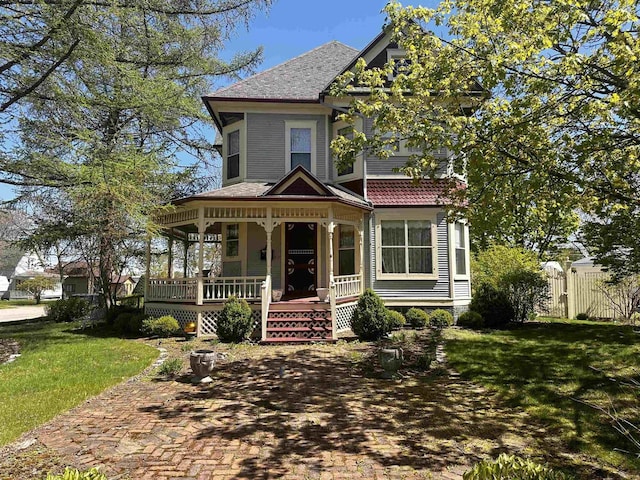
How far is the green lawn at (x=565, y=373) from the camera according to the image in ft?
16.2

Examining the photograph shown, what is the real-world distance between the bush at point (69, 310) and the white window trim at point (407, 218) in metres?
13.1

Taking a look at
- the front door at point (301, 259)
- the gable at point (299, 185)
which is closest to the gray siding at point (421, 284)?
the front door at point (301, 259)

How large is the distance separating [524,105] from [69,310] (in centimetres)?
1896

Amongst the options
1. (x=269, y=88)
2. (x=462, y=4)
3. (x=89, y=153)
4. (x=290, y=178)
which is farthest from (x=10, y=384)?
(x=269, y=88)

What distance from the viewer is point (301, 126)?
585 inches

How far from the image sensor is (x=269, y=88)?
15141 millimetres

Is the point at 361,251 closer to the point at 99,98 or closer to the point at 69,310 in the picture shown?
the point at 99,98

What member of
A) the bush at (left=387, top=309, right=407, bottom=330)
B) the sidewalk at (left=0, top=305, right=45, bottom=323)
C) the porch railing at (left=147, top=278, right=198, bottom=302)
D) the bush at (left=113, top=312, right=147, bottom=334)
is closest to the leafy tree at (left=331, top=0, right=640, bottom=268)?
the bush at (left=387, top=309, right=407, bottom=330)

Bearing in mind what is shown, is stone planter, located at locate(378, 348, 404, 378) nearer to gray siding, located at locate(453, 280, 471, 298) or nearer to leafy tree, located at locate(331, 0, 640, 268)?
leafy tree, located at locate(331, 0, 640, 268)

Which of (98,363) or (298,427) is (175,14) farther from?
(298,427)

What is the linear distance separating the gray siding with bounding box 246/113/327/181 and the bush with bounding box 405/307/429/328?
6762 mm

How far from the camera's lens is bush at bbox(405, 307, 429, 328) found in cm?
1287

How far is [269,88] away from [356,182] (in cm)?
500

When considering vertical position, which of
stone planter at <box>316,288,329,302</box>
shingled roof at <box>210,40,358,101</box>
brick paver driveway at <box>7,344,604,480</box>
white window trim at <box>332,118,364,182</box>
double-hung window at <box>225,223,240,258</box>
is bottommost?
brick paver driveway at <box>7,344,604,480</box>
